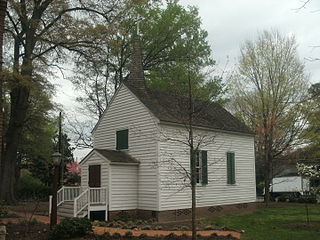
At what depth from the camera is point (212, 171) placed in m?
20.6

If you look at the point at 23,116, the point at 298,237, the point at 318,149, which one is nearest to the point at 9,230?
the point at 298,237

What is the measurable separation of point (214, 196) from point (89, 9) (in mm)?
13848

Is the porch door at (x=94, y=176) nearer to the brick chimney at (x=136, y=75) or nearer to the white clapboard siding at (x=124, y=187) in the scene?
the white clapboard siding at (x=124, y=187)

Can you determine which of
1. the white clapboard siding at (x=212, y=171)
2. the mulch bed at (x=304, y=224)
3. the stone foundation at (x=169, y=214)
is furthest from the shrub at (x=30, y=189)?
the mulch bed at (x=304, y=224)

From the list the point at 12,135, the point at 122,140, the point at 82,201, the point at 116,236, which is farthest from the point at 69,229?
the point at 12,135

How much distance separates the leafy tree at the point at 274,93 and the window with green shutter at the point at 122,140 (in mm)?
12679

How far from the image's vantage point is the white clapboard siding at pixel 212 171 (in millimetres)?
17984

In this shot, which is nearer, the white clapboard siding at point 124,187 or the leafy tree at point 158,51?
the white clapboard siding at point 124,187

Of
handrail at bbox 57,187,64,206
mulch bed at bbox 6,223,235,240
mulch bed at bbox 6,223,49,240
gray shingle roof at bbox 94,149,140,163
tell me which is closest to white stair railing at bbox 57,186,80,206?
handrail at bbox 57,187,64,206

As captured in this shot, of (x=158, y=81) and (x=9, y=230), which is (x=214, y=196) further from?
(x=158, y=81)

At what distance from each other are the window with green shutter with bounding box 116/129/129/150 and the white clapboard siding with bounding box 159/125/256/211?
245 cm

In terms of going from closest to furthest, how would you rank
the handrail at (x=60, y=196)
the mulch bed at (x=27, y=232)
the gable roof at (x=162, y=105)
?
the mulch bed at (x=27, y=232) < the gable roof at (x=162, y=105) < the handrail at (x=60, y=196)

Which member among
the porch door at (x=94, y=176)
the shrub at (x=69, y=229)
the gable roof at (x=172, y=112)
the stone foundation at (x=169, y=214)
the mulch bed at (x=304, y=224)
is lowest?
the mulch bed at (x=304, y=224)

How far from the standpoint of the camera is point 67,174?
40781mm
